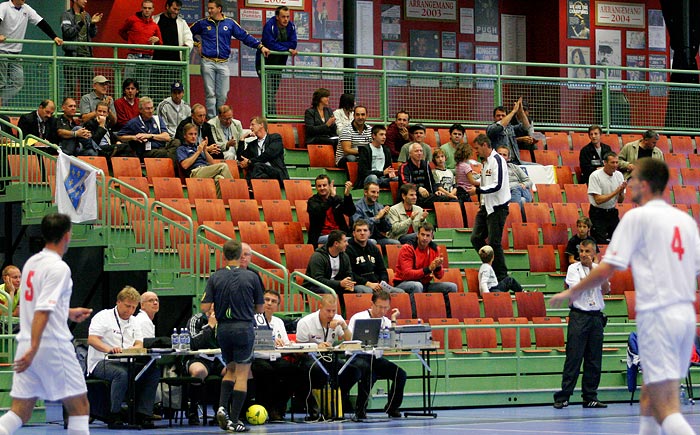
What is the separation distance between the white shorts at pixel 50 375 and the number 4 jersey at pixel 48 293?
8 cm

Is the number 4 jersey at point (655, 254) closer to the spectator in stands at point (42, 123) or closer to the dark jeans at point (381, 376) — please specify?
the dark jeans at point (381, 376)

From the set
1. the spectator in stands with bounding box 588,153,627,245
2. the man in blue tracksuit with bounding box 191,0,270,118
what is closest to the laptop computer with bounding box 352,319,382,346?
the spectator in stands with bounding box 588,153,627,245

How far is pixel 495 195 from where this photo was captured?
17.5 m

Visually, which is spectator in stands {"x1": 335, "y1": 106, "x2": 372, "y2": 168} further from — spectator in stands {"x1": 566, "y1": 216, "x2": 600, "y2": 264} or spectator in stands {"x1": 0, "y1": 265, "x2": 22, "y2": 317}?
spectator in stands {"x1": 0, "y1": 265, "x2": 22, "y2": 317}

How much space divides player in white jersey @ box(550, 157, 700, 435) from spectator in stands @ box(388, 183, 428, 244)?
10325mm

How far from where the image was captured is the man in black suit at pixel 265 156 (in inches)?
735

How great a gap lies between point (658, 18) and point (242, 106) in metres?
9.65

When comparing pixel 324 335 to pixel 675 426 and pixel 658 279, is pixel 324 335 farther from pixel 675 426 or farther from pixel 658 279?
pixel 675 426

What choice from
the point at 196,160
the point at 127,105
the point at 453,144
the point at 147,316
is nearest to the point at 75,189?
the point at 196,160

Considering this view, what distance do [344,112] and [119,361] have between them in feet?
24.9

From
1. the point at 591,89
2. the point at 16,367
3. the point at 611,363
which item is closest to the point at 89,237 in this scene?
the point at 611,363

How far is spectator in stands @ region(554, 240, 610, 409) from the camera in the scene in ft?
49.9

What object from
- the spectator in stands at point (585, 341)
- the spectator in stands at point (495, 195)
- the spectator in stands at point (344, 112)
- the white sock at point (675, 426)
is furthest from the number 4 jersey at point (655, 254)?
the spectator in stands at point (344, 112)

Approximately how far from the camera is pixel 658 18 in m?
27.8
